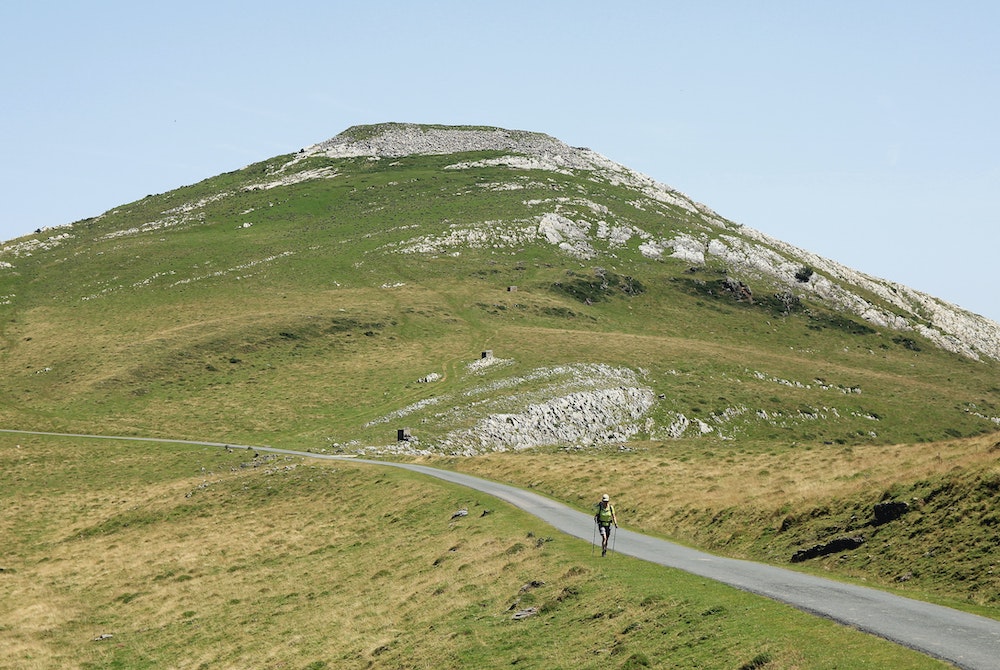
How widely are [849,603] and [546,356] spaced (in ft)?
259

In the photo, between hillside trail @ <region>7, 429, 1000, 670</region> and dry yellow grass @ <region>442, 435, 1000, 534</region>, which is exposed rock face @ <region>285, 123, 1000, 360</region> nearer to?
dry yellow grass @ <region>442, 435, 1000, 534</region>

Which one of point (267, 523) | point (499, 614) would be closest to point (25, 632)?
point (267, 523)

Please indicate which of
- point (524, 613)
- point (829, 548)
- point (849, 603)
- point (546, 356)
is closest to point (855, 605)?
point (849, 603)

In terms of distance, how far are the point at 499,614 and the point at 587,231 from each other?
141 metres

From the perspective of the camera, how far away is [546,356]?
328 ft

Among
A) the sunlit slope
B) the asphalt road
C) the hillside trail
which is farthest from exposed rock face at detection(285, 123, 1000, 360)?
the asphalt road

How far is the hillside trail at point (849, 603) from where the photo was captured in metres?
16.7

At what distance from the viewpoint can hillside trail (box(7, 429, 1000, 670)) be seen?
658 inches

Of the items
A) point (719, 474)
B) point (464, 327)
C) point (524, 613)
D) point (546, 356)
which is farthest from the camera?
point (464, 327)

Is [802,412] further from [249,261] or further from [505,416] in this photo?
[249,261]

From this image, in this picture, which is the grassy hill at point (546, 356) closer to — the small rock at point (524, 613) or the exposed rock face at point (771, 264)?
the exposed rock face at point (771, 264)

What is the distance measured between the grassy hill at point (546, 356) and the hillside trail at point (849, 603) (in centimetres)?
201

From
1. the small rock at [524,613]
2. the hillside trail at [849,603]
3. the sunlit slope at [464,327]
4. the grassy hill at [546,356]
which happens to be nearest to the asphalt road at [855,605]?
the hillside trail at [849,603]

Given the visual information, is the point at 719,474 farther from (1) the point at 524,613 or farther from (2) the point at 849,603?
(2) the point at 849,603
